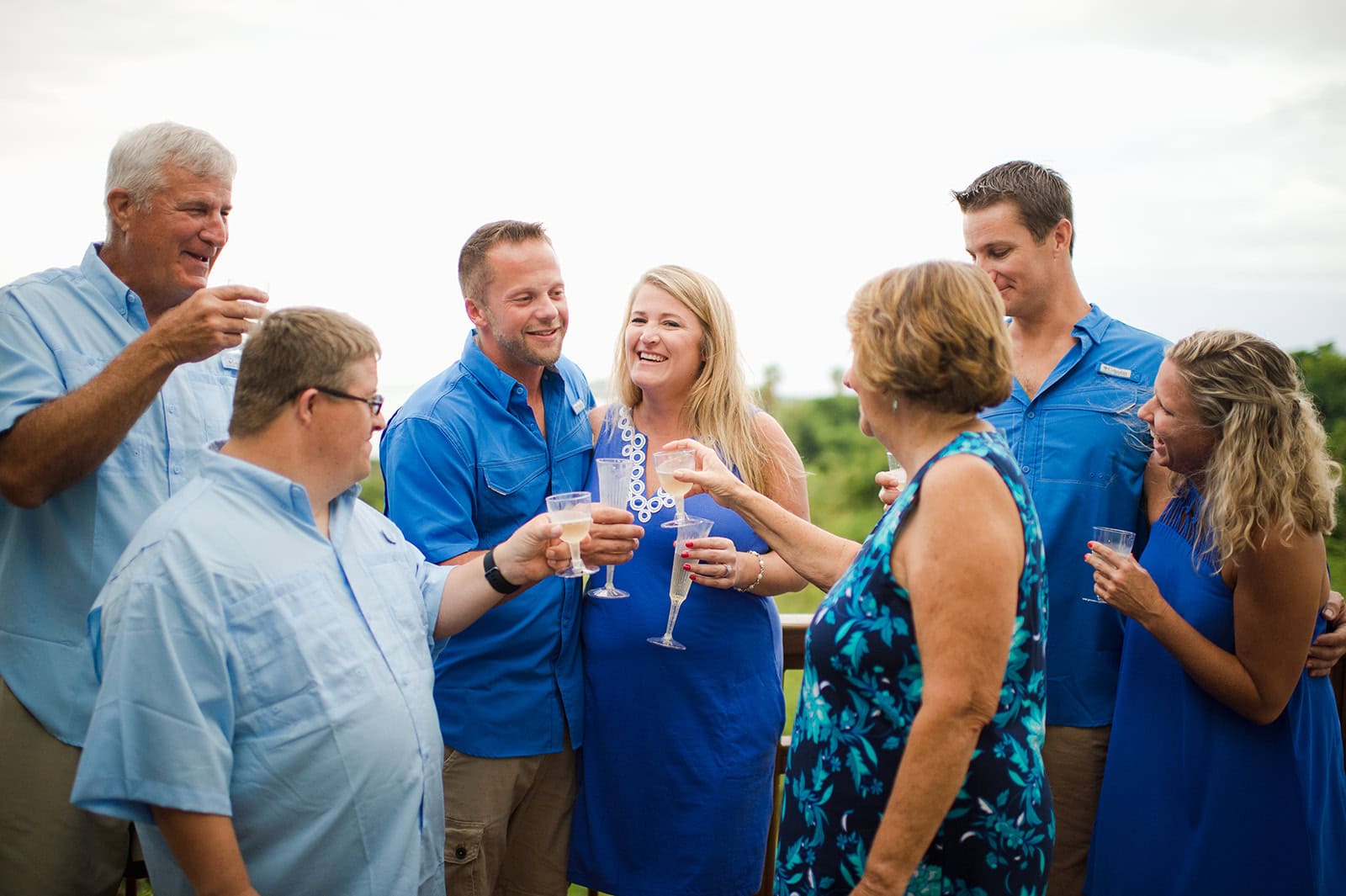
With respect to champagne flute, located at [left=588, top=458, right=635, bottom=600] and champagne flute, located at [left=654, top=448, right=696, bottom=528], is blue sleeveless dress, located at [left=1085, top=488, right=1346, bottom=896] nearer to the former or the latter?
champagne flute, located at [left=654, top=448, right=696, bottom=528]

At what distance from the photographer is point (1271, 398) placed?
2.36 metres

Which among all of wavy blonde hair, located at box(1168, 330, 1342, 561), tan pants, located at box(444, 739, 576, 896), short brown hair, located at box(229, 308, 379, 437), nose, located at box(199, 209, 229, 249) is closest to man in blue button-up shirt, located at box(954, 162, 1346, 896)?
wavy blonde hair, located at box(1168, 330, 1342, 561)

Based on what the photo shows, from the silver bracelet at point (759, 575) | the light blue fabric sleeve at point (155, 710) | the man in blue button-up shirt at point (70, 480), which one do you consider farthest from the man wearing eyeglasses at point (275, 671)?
the silver bracelet at point (759, 575)

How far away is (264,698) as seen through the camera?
179 centimetres

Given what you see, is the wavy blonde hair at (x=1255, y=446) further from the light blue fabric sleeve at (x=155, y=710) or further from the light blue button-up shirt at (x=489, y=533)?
the light blue fabric sleeve at (x=155, y=710)

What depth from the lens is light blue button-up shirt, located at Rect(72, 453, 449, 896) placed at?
165 centimetres

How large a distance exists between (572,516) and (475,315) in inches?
41.9

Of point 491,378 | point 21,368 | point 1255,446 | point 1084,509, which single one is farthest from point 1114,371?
point 21,368

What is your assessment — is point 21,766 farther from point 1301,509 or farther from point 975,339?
point 1301,509

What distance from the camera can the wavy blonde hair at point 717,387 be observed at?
10.2ft

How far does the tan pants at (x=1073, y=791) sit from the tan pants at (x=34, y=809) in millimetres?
2784

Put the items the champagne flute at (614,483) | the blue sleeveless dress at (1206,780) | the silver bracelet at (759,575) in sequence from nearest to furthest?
the blue sleeveless dress at (1206,780), the champagne flute at (614,483), the silver bracelet at (759,575)

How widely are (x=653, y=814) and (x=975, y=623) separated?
158 cm

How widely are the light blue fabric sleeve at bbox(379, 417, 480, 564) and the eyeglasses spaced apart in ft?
2.57
